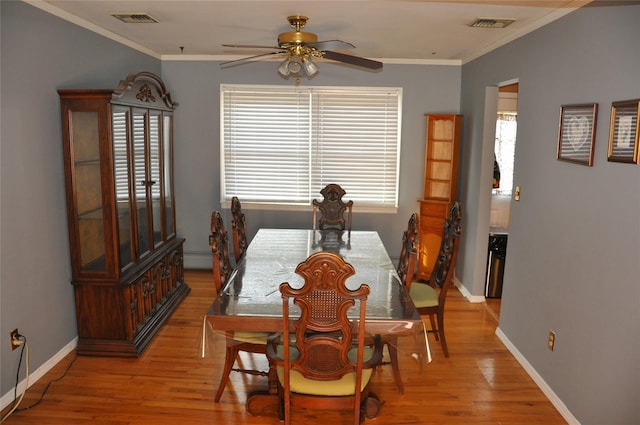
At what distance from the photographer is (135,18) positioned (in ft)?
11.9

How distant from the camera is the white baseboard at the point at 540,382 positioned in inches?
115

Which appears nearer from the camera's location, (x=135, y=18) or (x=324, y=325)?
(x=324, y=325)

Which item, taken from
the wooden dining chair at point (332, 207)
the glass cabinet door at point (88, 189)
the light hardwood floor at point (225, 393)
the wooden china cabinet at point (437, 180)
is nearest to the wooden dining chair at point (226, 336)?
the light hardwood floor at point (225, 393)

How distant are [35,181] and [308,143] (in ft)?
9.96

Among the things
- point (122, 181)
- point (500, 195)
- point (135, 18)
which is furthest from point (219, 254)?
point (500, 195)

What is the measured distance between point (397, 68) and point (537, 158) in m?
2.39

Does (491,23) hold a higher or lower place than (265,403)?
higher

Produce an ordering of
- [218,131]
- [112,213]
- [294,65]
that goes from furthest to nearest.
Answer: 1. [218,131]
2. [112,213]
3. [294,65]

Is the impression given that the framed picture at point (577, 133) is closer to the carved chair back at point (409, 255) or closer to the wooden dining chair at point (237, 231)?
the carved chair back at point (409, 255)

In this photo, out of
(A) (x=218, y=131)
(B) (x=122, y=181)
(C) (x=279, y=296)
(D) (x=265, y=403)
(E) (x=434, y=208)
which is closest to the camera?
(C) (x=279, y=296)

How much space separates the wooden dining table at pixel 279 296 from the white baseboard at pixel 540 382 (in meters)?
0.94

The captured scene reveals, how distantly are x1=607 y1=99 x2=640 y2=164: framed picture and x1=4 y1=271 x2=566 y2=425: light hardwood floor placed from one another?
1.57 metres

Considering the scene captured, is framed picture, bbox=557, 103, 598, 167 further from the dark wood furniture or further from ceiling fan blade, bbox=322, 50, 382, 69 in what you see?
ceiling fan blade, bbox=322, 50, 382, 69

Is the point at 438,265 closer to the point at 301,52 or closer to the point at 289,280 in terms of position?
the point at 289,280
